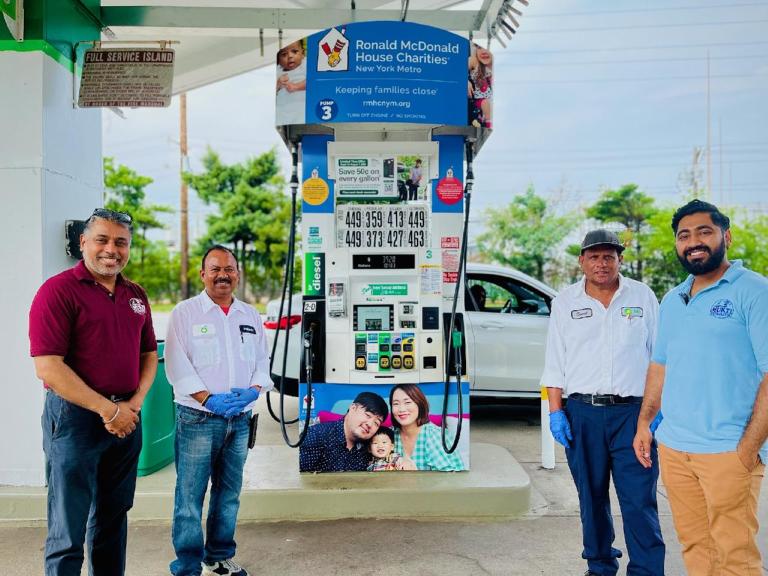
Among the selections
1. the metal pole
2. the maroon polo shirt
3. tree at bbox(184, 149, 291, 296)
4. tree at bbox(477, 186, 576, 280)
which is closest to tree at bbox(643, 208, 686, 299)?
tree at bbox(477, 186, 576, 280)

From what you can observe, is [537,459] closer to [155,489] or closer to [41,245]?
[155,489]

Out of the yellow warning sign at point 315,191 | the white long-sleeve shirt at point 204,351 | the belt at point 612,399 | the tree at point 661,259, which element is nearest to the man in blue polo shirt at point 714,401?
the belt at point 612,399

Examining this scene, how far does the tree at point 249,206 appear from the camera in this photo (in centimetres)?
3047

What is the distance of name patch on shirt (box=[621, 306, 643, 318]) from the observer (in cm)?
344

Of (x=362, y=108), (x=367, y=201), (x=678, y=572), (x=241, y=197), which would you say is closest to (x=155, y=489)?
(x=367, y=201)

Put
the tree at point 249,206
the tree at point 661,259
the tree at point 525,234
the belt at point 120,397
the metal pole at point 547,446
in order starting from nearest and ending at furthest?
the belt at point 120,397
the metal pole at point 547,446
the tree at point 661,259
the tree at point 525,234
the tree at point 249,206

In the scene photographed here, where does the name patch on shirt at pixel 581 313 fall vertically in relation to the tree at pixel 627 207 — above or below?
below

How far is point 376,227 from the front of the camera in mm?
4816

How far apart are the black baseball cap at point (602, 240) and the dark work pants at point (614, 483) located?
839mm

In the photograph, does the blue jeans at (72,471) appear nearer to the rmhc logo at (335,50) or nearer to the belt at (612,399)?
the belt at (612,399)

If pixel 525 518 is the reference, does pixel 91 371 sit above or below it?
above

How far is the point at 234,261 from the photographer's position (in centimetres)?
359

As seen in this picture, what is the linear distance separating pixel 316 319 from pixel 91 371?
2.15 meters

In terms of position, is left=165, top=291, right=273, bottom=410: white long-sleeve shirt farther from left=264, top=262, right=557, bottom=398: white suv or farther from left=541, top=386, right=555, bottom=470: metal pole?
left=264, top=262, right=557, bottom=398: white suv
